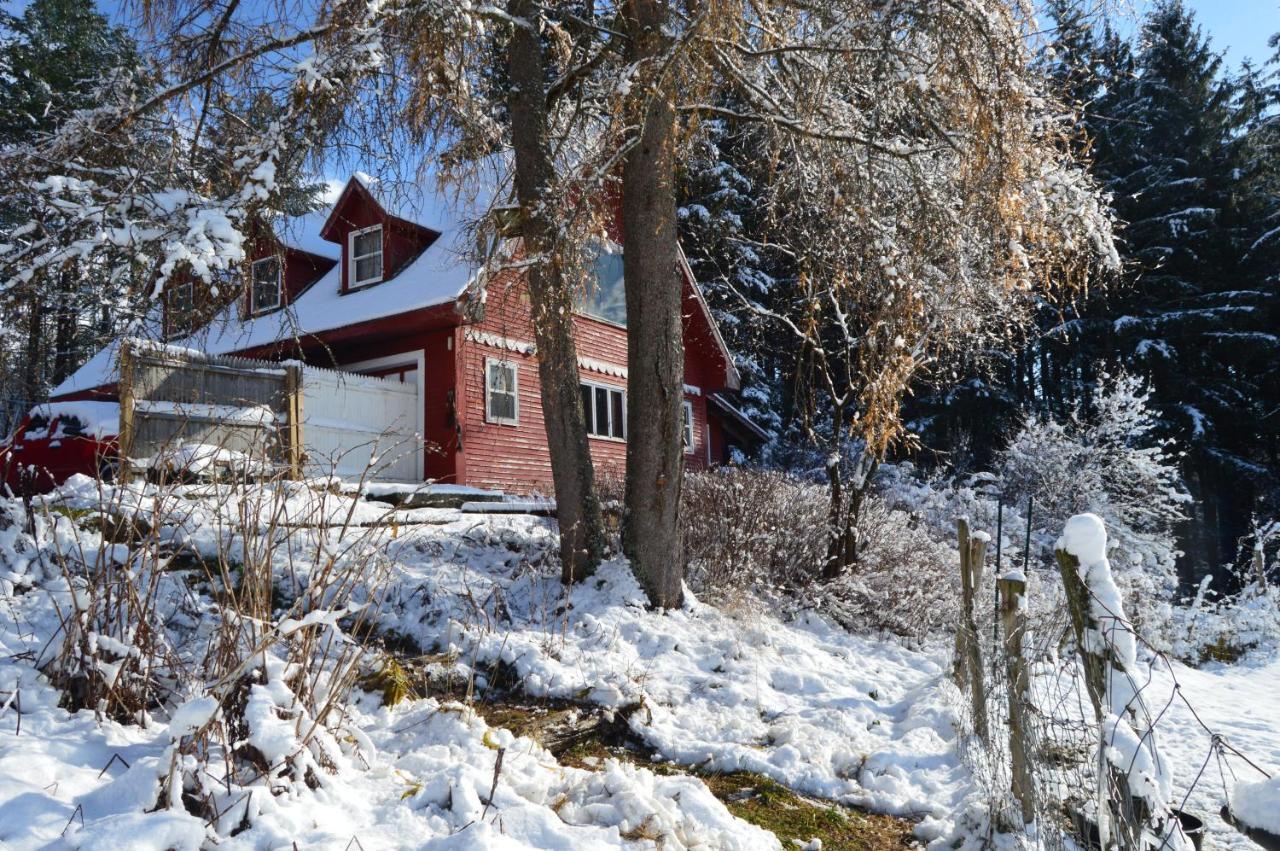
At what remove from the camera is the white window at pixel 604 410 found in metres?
16.3

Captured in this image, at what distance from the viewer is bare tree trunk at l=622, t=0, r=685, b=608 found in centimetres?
671

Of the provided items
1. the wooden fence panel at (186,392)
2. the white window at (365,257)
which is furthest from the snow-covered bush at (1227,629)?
the white window at (365,257)

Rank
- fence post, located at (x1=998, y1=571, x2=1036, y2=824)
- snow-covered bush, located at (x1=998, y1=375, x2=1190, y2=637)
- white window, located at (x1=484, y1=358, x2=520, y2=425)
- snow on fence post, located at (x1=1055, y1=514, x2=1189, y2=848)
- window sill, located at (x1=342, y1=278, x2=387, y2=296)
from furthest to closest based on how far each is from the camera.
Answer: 1. snow-covered bush, located at (x1=998, y1=375, x2=1190, y2=637)
2. window sill, located at (x1=342, y1=278, x2=387, y2=296)
3. white window, located at (x1=484, y1=358, x2=520, y2=425)
4. fence post, located at (x1=998, y1=571, x2=1036, y2=824)
5. snow on fence post, located at (x1=1055, y1=514, x2=1189, y2=848)

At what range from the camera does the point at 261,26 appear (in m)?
A: 6.81

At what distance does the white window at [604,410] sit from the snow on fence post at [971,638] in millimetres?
11074

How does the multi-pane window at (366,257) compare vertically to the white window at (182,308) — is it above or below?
above

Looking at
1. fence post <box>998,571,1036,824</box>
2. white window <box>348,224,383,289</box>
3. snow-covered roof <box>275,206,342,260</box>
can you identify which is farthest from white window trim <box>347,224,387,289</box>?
fence post <box>998,571,1036,824</box>

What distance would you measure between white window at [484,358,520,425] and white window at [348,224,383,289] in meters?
2.86

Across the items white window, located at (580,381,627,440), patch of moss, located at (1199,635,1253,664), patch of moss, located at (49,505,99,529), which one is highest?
white window, located at (580,381,627,440)

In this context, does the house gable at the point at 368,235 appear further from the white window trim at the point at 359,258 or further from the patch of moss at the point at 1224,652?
the patch of moss at the point at 1224,652

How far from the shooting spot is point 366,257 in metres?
15.3

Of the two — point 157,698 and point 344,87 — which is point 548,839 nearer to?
point 157,698

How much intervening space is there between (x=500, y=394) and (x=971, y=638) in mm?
11160

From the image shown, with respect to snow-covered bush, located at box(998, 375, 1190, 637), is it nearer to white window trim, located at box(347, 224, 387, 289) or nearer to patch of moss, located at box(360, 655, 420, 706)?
white window trim, located at box(347, 224, 387, 289)
